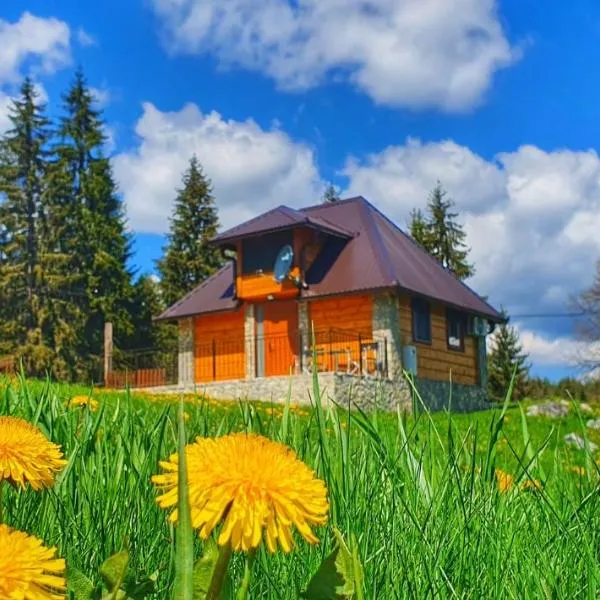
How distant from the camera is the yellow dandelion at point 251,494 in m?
0.97

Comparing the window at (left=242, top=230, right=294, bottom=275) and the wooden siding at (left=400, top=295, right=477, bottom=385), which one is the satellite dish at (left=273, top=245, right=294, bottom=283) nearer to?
the window at (left=242, top=230, right=294, bottom=275)

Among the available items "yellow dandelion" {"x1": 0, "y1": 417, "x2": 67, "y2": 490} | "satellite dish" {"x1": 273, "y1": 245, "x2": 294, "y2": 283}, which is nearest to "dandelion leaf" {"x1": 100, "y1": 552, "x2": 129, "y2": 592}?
"yellow dandelion" {"x1": 0, "y1": 417, "x2": 67, "y2": 490}

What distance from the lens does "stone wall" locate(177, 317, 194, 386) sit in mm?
27109

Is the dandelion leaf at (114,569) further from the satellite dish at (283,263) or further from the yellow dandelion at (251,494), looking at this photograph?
the satellite dish at (283,263)

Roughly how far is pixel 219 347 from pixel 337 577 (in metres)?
25.4

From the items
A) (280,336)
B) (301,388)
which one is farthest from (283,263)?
(301,388)

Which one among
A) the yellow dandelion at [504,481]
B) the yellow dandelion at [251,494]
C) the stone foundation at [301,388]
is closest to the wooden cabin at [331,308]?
the stone foundation at [301,388]

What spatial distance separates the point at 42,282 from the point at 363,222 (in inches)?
746

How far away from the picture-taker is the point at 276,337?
2486 centimetres

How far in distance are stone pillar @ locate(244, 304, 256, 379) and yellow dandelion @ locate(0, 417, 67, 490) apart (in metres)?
23.2

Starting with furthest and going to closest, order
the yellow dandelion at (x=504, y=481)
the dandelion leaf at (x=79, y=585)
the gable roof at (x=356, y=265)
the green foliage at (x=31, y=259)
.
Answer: the green foliage at (x=31, y=259)
the gable roof at (x=356, y=265)
the yellow dandelion at (x=504, y=481)
the dandelion leaf at (x=79, y=585)

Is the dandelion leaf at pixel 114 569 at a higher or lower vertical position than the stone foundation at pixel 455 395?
lower

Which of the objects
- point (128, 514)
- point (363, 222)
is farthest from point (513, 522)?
point (363, 222)

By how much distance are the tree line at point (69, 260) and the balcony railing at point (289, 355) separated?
12229 mm
